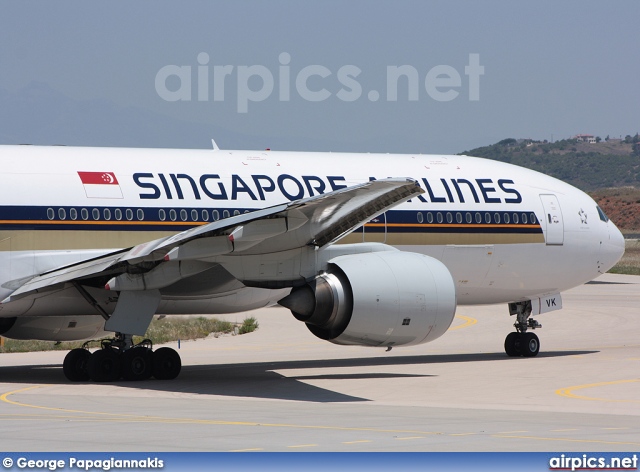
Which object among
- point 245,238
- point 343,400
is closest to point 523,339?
point 343,400

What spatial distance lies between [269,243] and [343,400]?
3.09 m

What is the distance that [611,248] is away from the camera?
2933 cm

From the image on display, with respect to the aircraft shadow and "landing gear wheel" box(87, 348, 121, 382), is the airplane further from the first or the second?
the aircraft shadow

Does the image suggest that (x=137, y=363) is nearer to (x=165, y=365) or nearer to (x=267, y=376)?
(x=165, y=365)

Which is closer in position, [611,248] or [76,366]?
[76,366]

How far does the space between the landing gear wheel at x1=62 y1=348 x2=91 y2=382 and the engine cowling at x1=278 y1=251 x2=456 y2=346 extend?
16.5 ft

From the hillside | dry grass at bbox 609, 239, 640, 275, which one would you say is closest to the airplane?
dry grass at bbox 609, 239, 640, 275

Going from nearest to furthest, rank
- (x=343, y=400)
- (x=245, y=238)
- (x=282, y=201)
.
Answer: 1. (x=245, y=238)
2. (x=343, y=400)
3. (x=282, y=201)

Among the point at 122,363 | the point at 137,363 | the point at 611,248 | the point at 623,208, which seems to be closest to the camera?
the point at 122,363

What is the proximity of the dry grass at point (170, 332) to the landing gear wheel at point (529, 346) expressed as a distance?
10.5 m

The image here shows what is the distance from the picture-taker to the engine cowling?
66.3 ft

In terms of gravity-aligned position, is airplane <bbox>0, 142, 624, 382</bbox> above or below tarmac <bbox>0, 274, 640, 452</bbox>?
above

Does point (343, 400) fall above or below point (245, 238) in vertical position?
below

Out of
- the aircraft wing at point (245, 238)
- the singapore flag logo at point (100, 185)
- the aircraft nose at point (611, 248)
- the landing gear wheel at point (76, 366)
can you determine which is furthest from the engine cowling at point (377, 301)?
the aircraft nose at point (611, 248)
